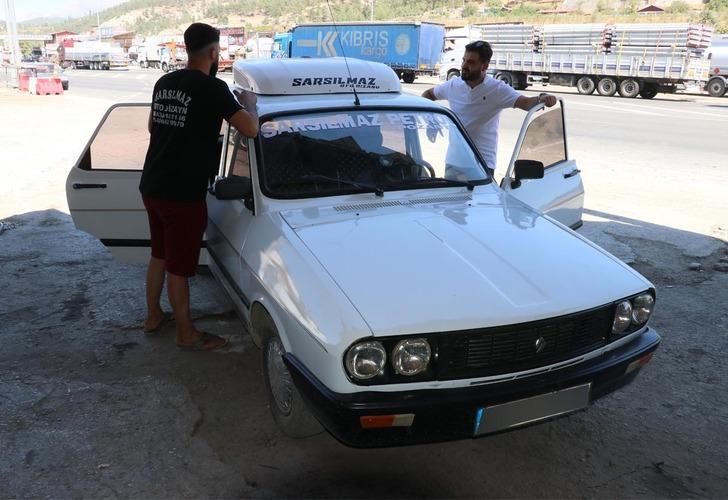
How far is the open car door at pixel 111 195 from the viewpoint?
4355 mm

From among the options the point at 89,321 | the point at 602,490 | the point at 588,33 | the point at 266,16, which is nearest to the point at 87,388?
the point at 89,321

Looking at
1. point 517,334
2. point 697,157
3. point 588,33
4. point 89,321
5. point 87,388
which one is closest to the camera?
point 517,334

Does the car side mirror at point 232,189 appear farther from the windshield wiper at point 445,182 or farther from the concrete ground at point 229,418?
the concrete ground at point 229,418

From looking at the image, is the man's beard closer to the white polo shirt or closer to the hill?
the white polo shirt

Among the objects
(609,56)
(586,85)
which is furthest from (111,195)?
(586,85)

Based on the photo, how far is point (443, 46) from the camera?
1603 inches

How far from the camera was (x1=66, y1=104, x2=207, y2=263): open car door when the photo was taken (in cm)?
436

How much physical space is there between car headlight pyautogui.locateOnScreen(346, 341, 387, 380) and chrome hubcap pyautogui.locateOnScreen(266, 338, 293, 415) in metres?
0.62

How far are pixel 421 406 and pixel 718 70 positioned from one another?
95.7 ft

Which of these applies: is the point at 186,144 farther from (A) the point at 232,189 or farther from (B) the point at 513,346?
(B) the point at 513,346

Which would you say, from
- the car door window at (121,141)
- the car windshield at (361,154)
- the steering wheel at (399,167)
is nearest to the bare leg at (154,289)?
the car door window at (121,141)

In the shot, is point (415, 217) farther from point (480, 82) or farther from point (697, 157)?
point (697, 157)

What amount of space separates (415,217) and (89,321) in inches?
103

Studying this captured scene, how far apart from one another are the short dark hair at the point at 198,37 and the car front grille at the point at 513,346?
2.25m
